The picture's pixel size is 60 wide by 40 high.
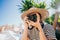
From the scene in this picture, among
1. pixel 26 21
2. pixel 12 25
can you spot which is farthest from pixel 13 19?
pixel 26 21

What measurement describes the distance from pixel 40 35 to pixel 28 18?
158 mm

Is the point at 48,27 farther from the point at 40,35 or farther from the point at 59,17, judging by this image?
the point at 59,17

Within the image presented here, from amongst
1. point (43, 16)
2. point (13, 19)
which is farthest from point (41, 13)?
point (13, 19)

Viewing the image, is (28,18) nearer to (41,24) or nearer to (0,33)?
(41,24)

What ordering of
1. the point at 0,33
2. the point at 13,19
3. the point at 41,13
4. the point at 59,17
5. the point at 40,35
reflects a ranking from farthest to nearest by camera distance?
1. the point at 13,19
2. the point at 0,33
3. the point at 59,17
4. the point at 41,13
5. the point at 40,35

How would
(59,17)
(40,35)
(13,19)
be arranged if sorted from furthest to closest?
(13,19), (59,17), (40,35)

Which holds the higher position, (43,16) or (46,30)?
(43,16)

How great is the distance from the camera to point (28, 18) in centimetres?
127

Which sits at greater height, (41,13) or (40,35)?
(41,13)

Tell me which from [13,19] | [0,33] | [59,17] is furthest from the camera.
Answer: [13,19]

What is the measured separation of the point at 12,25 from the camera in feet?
6.09

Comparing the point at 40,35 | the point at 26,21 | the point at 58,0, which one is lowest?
the point at 40,35

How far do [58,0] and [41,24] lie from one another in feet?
2.15

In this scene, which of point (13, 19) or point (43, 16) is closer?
point (43, 16)
